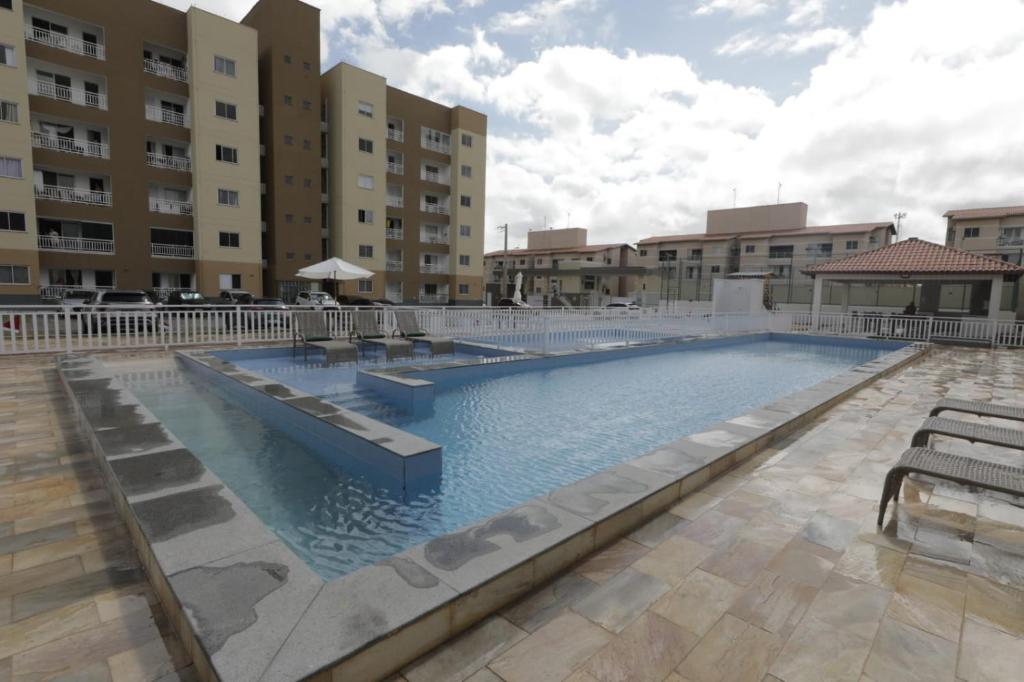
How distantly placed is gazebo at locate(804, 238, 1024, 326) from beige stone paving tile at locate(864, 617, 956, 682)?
20448 millimetres

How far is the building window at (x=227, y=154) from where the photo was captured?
26.3 metres

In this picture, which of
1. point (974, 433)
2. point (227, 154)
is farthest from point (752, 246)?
point (974, 433)

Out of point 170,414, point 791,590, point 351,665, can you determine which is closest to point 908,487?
point 791,590

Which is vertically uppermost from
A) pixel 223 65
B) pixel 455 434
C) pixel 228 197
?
pixel 223 65

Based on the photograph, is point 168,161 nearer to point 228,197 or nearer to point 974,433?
point 228,197

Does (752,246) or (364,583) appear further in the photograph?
(752,246)

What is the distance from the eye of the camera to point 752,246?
46.7 m

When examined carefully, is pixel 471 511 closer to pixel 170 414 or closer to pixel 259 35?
pixel 170 414

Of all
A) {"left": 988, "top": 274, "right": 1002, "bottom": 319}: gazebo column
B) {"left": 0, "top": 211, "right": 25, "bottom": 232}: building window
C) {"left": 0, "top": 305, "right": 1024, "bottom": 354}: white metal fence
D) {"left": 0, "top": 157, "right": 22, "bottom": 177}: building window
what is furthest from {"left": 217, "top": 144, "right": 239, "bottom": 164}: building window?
{"left": 988, "top": 274, "right": 1002, "bottom": 319}: gazebo column

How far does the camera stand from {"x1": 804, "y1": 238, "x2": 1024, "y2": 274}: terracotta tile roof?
17362mm

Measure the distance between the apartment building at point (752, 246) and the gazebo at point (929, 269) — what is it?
13985 millimetres

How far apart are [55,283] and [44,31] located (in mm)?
11482

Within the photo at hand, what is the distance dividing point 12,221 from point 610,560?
2958 cm

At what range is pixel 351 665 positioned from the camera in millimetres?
1803
